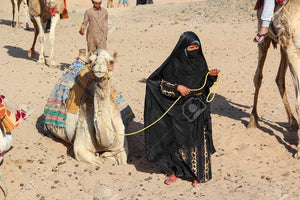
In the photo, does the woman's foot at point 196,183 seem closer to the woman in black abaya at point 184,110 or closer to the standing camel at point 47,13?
the woman in black abaya at point 184,110

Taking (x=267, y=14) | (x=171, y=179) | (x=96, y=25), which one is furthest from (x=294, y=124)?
(x=96, y=25)

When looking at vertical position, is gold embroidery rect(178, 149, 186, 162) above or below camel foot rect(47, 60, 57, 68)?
above

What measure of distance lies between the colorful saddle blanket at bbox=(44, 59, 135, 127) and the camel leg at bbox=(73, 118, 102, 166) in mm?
313

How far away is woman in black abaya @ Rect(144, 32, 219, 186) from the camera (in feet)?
19.4

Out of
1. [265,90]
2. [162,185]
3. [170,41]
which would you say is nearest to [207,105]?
[162,185]

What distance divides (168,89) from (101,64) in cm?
90

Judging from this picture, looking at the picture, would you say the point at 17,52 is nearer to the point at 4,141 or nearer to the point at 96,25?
the point at 96,25

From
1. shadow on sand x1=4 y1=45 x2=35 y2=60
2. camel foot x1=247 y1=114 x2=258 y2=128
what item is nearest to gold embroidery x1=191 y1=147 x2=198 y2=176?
camel foot x1=247 y1=114 x2=258 y2=128

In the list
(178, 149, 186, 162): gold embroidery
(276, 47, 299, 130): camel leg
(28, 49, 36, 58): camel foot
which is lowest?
(28, 49, 36, 58): camel foot

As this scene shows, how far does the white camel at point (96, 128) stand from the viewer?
6418mm

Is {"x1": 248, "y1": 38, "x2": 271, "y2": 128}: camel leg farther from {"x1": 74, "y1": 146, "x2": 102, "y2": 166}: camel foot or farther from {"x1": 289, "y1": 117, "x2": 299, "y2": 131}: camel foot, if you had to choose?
{"x1": 74, "y1": 146, "x2": 102, "y2": 166}: camel foot

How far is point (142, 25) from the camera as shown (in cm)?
1922

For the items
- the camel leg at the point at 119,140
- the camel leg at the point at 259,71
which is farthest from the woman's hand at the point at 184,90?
the camel leg at the point at 259,71

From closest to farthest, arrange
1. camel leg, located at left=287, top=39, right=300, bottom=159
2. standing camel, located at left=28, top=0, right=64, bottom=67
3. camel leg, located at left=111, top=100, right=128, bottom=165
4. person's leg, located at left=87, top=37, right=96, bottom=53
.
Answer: camel leg, located at left=287, top=39, right=300, bottom=159 < camel leg, located at left=111, top=100, right=128, bottom=165 < person's leg, located at left=87, top=37, right=96, bottom=53 < standing camel, located at left=28, top=0, right=64, bottom=67
